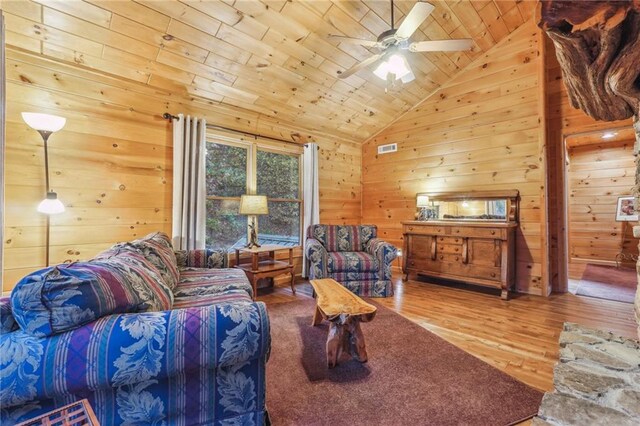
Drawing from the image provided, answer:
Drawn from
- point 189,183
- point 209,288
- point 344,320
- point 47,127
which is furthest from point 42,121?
point 344,320

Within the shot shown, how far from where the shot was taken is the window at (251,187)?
148 inches

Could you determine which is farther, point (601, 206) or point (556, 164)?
point (601, 206)

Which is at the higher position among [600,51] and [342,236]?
[600,51]

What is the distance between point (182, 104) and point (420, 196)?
11.7 ft

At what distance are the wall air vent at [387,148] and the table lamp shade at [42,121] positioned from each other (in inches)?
171

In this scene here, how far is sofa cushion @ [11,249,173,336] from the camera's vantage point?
38.9 inches

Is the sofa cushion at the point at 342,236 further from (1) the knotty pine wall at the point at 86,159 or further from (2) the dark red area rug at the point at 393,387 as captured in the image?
(1) the knotty pine wall at the point at 86,159

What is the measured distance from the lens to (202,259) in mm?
2889

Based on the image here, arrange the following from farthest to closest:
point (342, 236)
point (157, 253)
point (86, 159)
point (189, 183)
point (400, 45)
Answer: point (342, 236), point (189, 183), point (86, 159), point (400, 45), point (157, 253)

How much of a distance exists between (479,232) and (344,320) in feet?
8.51

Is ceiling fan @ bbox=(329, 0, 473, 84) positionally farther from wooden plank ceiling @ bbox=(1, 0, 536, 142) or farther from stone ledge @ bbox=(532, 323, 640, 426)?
stone ledge @ bbox=(532, 323, 640, 426)

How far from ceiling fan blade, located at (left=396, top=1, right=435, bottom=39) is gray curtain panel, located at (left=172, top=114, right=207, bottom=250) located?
94.4 inches

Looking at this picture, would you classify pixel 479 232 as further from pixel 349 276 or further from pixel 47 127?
pixel 47 127

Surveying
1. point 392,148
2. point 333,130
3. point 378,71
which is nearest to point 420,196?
point 392,148
